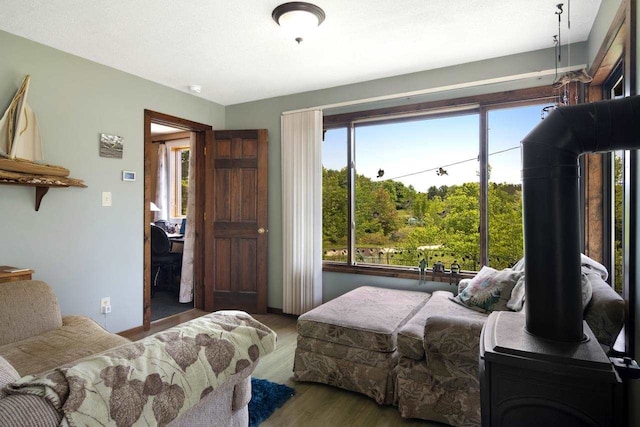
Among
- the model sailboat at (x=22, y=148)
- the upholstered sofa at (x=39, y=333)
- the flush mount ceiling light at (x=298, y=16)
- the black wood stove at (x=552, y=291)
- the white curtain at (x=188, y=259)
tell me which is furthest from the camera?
the white curtain at (x=188, y=259)

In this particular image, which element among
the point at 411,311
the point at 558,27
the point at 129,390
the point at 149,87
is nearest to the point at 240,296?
the point at 411,311

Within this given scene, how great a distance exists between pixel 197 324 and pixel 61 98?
2755mm

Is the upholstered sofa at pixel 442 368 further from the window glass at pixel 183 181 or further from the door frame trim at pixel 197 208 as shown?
the window glass at pixel 183 181

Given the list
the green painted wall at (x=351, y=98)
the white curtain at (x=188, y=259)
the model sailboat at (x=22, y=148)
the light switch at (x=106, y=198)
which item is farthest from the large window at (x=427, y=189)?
the model sailboat at (x=22, y=148)

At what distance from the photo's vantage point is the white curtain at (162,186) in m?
6.37

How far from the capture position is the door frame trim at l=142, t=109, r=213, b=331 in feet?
11.7

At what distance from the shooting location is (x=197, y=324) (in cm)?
124

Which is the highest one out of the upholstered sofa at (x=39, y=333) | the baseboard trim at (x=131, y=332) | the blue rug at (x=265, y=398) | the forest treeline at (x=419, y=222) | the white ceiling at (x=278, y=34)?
the white ceiling at (x=278, y=34)

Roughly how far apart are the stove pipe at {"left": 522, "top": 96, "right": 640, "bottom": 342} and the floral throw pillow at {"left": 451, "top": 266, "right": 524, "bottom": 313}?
3.56 feet

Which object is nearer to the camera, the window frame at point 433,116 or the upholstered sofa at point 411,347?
the upholstered sofa at point 411,347

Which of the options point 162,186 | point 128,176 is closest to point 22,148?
point 128,176

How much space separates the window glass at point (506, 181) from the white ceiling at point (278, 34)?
1.82 feet

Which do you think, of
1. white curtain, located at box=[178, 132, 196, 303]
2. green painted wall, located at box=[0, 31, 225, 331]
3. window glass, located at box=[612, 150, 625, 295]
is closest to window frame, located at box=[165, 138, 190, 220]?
white curtain, located at box=[178, 132, 196, 303]

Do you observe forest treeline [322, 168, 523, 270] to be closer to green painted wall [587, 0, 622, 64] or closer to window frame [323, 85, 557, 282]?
window frame [323, 85, 557, 282]
